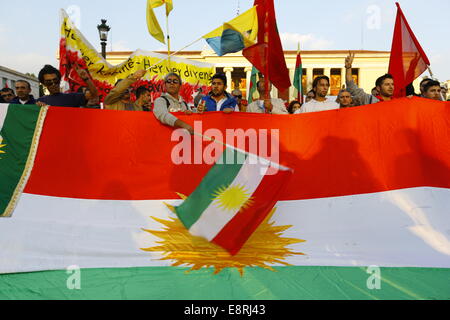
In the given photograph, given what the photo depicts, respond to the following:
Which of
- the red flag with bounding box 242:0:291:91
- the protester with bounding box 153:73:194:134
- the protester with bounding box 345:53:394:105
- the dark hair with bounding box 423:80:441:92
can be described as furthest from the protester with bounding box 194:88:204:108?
the dark hair with bounding box 423:80:441:92

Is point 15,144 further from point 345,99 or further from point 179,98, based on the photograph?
point 345,99

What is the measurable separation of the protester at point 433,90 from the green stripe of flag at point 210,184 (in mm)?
2584

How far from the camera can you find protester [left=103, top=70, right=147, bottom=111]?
12.7 feet

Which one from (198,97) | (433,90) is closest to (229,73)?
(198,97)

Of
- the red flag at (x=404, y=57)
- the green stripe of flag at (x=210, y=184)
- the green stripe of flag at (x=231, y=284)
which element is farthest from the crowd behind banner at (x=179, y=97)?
the green stripe of flag at (x=231, y=284)

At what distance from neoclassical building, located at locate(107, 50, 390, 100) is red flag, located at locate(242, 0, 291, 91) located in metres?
44.8

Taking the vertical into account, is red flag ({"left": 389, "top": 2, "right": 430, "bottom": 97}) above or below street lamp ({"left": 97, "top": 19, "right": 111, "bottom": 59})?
below

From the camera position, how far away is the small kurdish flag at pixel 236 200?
273cm

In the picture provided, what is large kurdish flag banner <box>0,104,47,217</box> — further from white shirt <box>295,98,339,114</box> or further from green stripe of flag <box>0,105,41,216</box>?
white shirt <box>295,98,339,114</box>

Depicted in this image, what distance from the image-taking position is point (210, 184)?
3021 mm

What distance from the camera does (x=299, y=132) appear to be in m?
3.49

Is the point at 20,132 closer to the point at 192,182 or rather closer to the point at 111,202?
the point at 111,202

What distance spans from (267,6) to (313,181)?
213 cm
